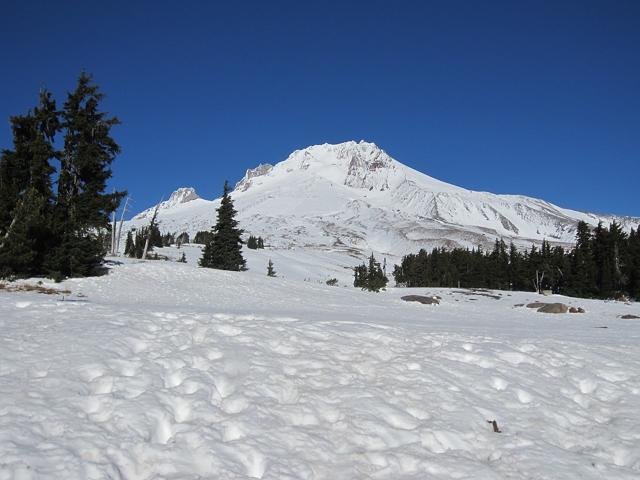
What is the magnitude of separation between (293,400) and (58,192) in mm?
24113

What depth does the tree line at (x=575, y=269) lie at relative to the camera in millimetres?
67000

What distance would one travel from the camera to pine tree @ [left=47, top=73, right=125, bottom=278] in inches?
988

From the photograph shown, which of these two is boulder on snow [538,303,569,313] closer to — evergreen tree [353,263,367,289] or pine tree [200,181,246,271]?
evergreen tree [353,263,367,289]

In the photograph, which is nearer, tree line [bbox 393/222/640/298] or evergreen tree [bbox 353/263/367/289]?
tree line [bbox 393/222/640/298]

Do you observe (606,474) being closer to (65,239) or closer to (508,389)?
(508,389)

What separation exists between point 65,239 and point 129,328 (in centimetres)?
1837

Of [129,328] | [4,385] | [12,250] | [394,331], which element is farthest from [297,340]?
[12,250]

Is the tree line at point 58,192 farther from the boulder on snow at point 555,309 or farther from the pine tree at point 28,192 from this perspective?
the boulder on snow at point 555,309

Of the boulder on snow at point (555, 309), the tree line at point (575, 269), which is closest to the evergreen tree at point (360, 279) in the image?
the tree line at point (575, 269)

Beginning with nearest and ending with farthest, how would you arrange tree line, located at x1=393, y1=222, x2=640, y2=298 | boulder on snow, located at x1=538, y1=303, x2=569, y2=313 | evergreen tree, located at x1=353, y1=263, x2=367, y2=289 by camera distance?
boulder on snow, located at x1=538, y1=303, x2=569, y2=313, tree line, located at x1=393, y1=222, x2=640, y2=298, evergreen tree, located at x1=353, y1=263, x2=367, y2=289

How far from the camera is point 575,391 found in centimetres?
871

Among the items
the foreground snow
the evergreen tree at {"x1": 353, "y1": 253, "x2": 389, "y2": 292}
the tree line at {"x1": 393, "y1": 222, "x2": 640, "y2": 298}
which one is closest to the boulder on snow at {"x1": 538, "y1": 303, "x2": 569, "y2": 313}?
the evergreen tree at {"x1": 353, "y1": 253, "x2": 389, "y2": 292}

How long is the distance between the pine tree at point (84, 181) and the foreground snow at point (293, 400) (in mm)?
15069

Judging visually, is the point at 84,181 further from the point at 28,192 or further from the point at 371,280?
the point at 371,280
